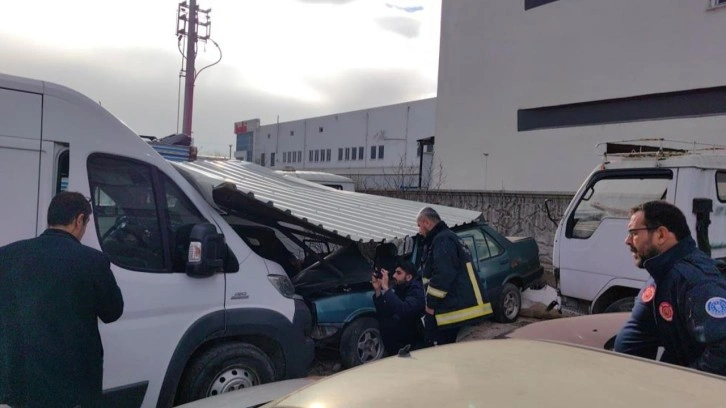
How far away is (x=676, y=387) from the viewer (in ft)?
5.35

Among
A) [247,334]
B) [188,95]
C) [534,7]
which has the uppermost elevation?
[534,7]

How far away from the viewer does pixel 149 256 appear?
12.5 feet

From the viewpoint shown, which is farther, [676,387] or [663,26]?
[663,26]

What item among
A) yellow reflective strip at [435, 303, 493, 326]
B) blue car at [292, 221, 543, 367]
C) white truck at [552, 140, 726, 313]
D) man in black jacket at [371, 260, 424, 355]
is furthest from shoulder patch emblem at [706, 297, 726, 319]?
white truck at [552, 140, 726, 313]

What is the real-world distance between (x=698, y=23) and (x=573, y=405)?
670 inches

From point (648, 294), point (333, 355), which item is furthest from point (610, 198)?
point (648, 294)

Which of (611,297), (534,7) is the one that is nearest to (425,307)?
(611,297)

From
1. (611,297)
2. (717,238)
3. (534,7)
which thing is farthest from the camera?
(534,7)

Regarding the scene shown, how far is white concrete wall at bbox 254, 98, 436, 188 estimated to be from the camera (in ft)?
139

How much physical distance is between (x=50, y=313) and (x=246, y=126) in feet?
231

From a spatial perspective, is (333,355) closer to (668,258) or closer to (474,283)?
(474,283)

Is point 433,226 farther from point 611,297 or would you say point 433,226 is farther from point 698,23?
point 698,23

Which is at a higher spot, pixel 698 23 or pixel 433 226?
pixel 698 23

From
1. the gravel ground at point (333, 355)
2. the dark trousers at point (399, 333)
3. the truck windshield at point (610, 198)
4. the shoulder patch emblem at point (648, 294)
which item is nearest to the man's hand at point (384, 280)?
the dark trousers at point (399, 333)
